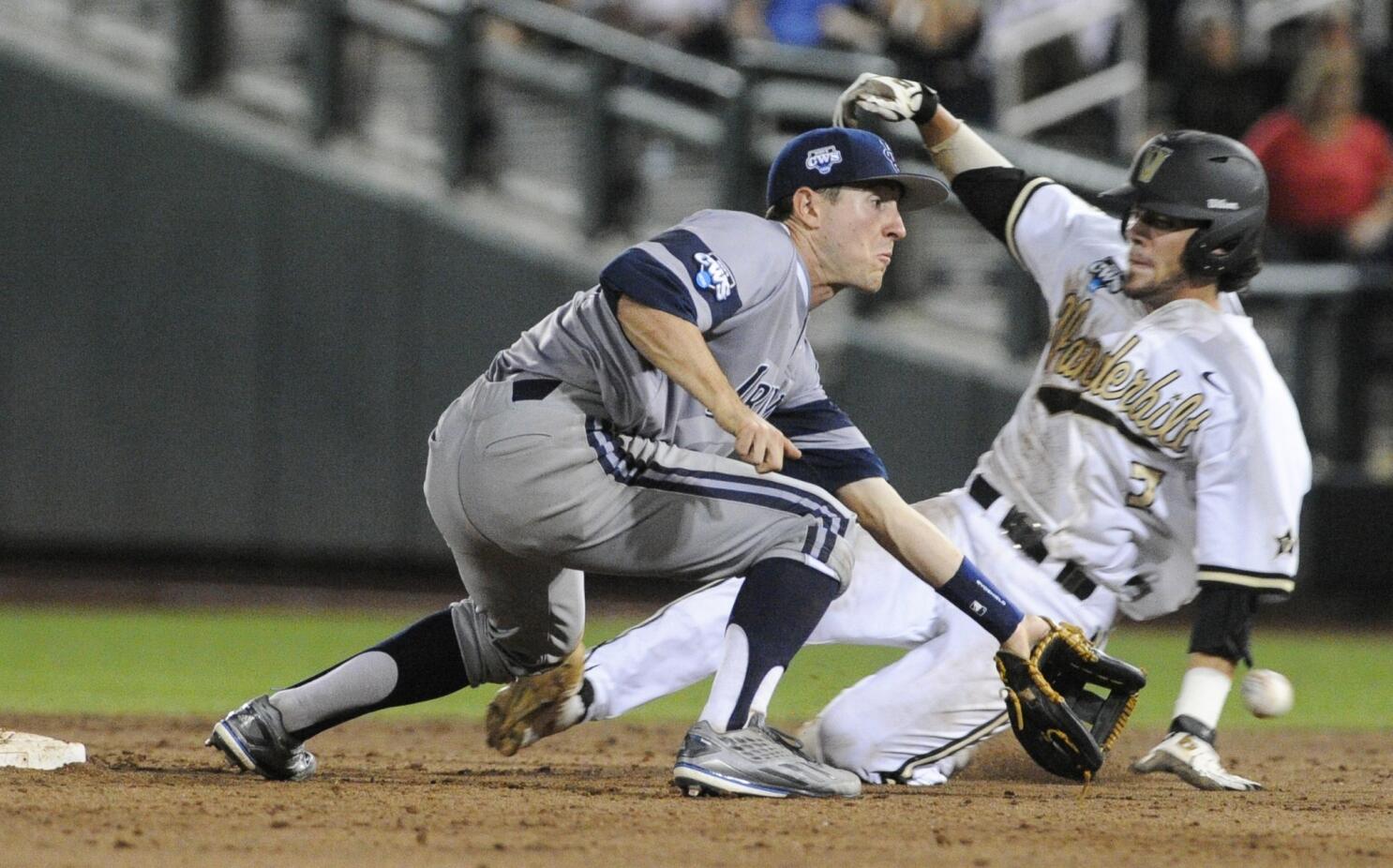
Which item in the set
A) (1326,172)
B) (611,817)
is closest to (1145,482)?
(611,817)

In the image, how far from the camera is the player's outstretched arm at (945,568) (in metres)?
4.06

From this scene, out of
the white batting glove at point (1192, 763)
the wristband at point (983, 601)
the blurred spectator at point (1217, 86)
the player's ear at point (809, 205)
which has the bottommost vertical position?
the white batting glove at point (1192, 763)

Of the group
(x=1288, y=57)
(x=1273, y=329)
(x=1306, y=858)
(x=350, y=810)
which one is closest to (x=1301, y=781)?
(x=1306, y=858)

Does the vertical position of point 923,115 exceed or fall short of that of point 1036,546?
it exceeds it

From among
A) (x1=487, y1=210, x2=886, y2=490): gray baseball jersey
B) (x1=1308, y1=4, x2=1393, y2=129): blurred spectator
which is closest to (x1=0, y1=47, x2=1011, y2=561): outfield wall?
(x1=1308, y1=4, x2=1393, y2=129): blurred spectator

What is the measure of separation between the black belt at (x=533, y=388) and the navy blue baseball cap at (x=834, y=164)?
627 millimetres

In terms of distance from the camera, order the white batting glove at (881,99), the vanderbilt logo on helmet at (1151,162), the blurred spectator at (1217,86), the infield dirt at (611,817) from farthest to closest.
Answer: the blurred spectator at (1217,86)
the white batting glove at (881,99)
the vanderbilt logo on helmet at (1151,162)
the infield dirt at (611,817)

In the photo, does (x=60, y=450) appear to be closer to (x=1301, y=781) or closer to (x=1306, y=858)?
(x=1301, y=781)

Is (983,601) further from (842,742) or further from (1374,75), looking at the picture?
(1374,75)

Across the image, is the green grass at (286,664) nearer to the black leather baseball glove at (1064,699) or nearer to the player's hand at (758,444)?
the black leather baseball glove at (1064,699)

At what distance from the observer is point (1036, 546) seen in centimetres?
466

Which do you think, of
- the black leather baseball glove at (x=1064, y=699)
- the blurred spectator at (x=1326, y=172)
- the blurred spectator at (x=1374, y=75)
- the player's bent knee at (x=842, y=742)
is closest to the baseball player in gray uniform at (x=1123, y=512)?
the player's bent knee at (x=842, y=742)

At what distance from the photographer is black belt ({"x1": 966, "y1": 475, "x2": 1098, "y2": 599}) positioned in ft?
15.2

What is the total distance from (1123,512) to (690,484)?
4.02ft
